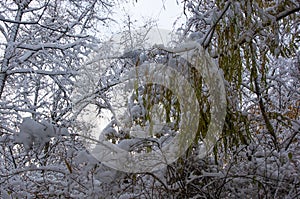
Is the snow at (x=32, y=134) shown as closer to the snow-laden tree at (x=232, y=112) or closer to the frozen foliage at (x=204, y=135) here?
the frozen foliage at (x=204, y=135)

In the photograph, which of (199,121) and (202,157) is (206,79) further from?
(202,157)

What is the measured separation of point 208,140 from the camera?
2.08 metres

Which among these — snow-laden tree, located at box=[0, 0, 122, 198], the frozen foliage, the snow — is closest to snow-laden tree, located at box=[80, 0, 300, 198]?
the frozen foliage

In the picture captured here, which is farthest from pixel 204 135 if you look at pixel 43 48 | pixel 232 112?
pixel 43 48

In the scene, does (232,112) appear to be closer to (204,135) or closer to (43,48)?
(204,135)

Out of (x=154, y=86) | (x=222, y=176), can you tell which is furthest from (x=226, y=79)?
(x=222, y=176)

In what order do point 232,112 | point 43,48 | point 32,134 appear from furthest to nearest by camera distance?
point 43,48
point 232,112
point 32,134

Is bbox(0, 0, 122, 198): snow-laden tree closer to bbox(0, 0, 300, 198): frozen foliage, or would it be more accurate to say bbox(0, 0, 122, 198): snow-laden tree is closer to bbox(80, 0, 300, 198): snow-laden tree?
bbox(0, 0, 300, 198): frozen foliage

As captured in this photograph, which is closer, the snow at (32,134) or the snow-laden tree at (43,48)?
the snow at (32,134)

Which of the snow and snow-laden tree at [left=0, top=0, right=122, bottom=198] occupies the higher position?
snow-laden tree at [left=0, top=0, right=122, bottom=198]

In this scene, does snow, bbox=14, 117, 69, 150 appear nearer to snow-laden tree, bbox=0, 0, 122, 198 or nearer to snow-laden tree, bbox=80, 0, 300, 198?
snow-laden tree, bbox=80, 0, 300, 198

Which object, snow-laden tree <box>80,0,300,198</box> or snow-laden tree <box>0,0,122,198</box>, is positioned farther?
snow-laden tree <box>0,0,122,198</box>

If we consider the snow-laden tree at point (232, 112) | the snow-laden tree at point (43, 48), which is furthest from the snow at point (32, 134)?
the snow-laden tree at point (43, 48)

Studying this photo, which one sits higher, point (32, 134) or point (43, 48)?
point (43, 48)
